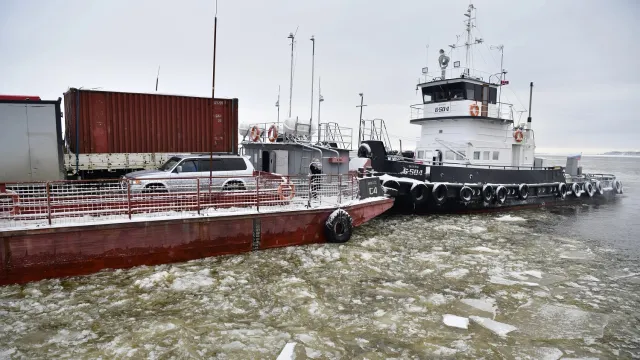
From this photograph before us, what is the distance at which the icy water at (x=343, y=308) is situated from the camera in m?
5.47

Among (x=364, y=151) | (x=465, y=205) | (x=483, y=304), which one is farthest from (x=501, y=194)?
(x=483, y=304)

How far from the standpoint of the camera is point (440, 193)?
16.1 meters

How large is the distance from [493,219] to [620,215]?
30.6 ft

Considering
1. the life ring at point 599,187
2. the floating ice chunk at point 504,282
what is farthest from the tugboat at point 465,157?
the floating ice chunk at point 504,282

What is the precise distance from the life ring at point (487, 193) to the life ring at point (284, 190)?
34.4 feet

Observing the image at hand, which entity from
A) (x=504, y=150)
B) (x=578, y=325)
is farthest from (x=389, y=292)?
(x=504, y=150)

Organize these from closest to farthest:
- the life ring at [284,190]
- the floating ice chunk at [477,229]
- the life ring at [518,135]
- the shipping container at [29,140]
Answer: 1. the shipping container at [29,140]
2. the life ring at [284,190]
3. the floating ice chunk at [477,229]
4. the life ring at [518,135]

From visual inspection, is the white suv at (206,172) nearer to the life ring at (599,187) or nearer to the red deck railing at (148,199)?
the red deck railing at (148,199)

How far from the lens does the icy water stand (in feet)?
18.0

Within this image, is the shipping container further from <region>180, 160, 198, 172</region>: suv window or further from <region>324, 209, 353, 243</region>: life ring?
<region>324, 209, 353, 243</region>: life ring

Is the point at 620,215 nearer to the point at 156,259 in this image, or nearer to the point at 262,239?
the point at 262,239

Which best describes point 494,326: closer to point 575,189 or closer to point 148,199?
point 148,199

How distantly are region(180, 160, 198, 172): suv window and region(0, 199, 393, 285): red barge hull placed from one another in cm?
255

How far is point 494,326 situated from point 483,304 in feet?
2.94
